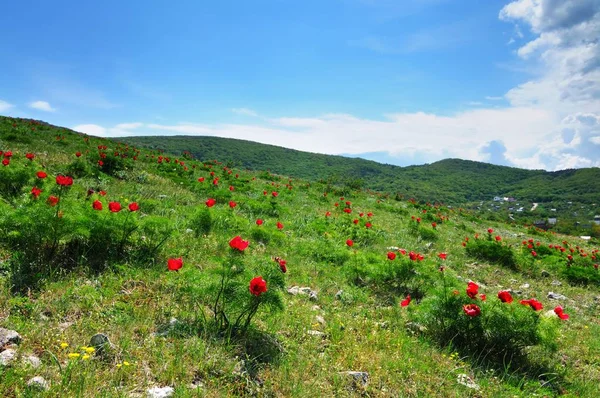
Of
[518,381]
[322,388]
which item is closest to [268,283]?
[322,388]

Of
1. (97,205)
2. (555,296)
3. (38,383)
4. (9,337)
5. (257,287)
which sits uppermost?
(97,205)

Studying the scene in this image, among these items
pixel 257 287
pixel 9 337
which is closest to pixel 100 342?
pixel 9 337

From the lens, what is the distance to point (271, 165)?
396ft

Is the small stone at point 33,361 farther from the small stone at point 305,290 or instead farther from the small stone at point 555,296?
the small stone at point 555,296

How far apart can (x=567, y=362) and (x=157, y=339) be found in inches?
255

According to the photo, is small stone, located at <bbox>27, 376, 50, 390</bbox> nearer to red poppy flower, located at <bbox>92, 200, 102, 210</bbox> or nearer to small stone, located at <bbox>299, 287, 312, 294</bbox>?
red poppy flower, located at <bbox>92, 200, 102, 210</bbox>

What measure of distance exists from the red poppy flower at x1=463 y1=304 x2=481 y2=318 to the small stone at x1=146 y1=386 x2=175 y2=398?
4.15 m

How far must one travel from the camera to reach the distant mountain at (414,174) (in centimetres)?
11944

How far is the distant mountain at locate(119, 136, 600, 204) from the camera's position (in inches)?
4702

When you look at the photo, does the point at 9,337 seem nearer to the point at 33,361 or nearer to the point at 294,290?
the point at 33,361

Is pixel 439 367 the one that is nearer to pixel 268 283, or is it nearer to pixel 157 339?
pixel 268 283

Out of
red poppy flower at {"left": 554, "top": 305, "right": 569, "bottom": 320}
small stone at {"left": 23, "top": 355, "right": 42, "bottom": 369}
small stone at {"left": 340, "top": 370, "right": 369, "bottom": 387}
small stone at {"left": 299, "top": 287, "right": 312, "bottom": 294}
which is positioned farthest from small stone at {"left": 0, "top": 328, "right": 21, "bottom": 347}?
red poppy flower at {"left": 554, "top": 305, "right": 569, "bottom": 320}

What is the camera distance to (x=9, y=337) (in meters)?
3.55

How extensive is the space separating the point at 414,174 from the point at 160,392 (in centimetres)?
16982
